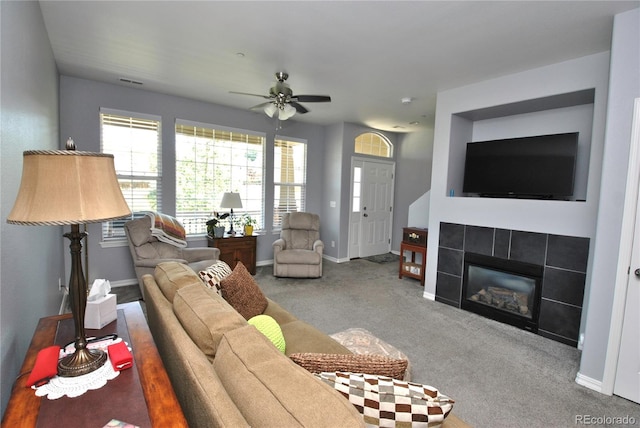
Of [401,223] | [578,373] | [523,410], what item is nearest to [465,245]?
[578,373]

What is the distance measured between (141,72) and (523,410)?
4799 mm

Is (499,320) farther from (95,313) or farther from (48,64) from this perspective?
(48,64)

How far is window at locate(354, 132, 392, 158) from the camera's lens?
6.34 meters

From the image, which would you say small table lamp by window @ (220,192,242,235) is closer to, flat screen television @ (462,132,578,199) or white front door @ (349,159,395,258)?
white front door @ (349,159,395,258)

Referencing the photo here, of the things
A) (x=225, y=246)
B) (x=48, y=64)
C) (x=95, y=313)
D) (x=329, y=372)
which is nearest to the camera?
(x=329, y=372)

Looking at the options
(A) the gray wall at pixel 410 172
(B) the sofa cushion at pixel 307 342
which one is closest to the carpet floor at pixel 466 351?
(B) the sofa cushion at pixel 307 342

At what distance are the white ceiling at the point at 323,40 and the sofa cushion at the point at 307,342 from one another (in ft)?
7.53

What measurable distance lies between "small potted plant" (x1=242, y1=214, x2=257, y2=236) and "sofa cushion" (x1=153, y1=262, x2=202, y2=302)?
2.88 m

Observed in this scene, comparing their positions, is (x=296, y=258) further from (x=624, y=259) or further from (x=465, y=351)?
(x=624, y=259)

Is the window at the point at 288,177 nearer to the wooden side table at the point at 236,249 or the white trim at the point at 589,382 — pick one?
the wooden side table at the point at 236,249

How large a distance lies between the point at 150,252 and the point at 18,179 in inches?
83.7

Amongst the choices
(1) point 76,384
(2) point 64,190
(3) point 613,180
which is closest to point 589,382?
(3) point 613,180

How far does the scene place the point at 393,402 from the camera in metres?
0.95

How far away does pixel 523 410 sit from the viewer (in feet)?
6.84
